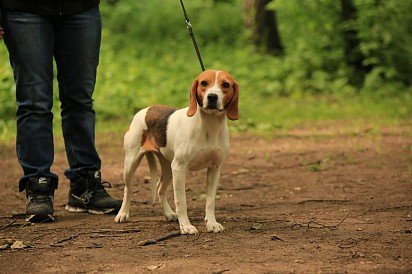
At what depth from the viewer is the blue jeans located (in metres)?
6.00

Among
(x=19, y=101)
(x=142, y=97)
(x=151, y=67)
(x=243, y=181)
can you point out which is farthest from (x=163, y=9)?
(x=19, y=101)

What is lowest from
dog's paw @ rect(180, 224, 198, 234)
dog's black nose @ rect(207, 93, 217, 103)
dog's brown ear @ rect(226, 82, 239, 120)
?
dog's paw @ rect(180, 224, 198, 234)

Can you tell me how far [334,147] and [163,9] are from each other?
13.9m

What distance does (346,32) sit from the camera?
1565cm

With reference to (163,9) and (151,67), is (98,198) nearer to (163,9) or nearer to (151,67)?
(151,67)

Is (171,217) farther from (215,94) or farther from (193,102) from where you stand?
(215,94)

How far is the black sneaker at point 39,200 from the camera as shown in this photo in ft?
19.6

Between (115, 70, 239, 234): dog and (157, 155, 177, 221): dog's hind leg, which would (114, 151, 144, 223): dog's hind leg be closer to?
(115, 70, 239, 234): dog

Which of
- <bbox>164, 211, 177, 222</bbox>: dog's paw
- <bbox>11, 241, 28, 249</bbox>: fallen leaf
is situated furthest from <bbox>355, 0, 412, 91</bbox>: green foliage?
<bbox>11, 241, 28, 249</bbox>: fallen leaf

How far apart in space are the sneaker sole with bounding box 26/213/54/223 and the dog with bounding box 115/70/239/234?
0.50 meters

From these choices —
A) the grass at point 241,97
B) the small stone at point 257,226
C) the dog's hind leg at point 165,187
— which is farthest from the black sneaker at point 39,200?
the grass at point 241,97

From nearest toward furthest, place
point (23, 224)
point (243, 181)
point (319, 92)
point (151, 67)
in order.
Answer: point (23, 224) → point (243, 181) → point (319, 92) → point (151, 67)

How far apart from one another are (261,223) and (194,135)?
0.86 m

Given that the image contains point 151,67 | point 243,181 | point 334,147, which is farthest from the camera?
point 151,67
